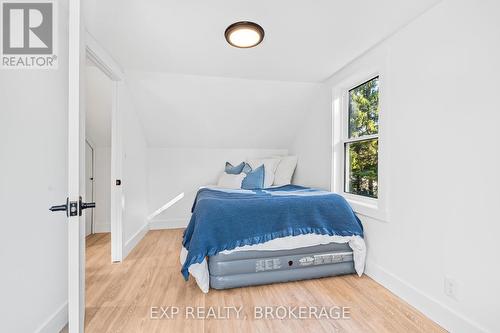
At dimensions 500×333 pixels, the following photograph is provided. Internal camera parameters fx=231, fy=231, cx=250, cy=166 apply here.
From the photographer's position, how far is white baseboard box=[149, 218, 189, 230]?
373 cm

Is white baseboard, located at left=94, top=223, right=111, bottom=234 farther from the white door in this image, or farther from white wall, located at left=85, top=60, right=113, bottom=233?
the white door

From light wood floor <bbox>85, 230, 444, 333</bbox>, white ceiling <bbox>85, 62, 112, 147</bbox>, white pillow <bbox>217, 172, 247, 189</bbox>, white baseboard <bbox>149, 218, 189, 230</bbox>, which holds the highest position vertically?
white ceiling <bbox>85, 62, 112, 147</bbox>

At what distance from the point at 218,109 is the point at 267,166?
1127 millimetres

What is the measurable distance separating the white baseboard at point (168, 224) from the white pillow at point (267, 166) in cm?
151

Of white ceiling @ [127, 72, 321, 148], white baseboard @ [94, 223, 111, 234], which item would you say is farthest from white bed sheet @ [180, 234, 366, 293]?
white baseboard @ [94, 223, 111, 234]

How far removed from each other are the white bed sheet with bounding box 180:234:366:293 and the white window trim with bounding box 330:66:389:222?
316 mm

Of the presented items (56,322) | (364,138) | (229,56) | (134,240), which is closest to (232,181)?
(134,240)

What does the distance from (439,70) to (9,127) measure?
253cm

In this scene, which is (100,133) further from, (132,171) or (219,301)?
(219,301)

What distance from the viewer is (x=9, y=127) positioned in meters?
1.15

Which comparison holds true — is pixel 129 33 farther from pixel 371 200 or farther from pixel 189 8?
pixel 371 200

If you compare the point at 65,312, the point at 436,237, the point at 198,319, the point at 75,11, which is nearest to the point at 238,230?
the point at 198,319

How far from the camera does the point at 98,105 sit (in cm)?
306

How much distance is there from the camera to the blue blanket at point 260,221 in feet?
6.17
